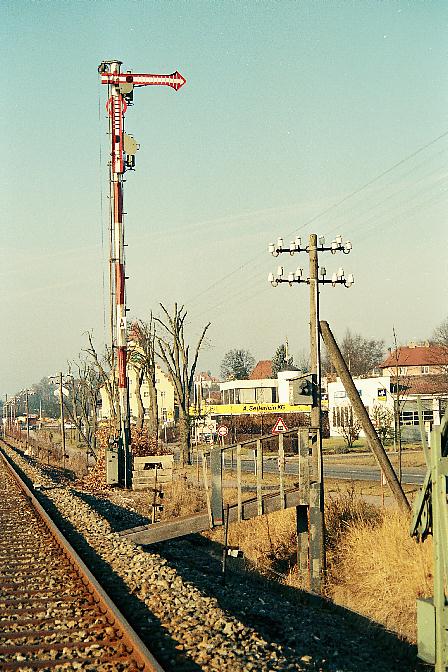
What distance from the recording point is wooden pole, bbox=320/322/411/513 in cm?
1390

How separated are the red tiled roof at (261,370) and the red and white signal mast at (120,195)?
9129 cm

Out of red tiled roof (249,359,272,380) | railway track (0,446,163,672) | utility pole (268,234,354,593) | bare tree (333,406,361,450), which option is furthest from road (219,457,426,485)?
red tiled roof (249,359,272,380)

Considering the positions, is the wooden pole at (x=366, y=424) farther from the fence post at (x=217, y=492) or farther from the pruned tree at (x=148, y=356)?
the pruned tree at (x=148, y=356)

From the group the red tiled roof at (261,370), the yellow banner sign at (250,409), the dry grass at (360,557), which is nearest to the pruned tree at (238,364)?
the red tiled roof at (261,370)

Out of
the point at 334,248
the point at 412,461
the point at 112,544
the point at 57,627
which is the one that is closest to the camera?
the point at 57,627

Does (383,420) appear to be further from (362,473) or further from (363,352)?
(363,352)

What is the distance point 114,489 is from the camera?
27.6 m

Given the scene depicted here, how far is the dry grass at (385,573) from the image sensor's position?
11.3 meters

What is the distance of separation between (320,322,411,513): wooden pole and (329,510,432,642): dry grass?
0.43 metres

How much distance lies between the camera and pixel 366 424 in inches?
561

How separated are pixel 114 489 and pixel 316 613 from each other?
16.9 m

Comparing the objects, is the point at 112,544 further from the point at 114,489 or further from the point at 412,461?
the point at 412,461

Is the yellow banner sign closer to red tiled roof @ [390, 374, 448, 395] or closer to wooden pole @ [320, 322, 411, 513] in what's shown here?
red tiled roof @ [390, 374, 448, 395]

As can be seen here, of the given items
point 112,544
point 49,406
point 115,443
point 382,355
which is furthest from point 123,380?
point 49,406
